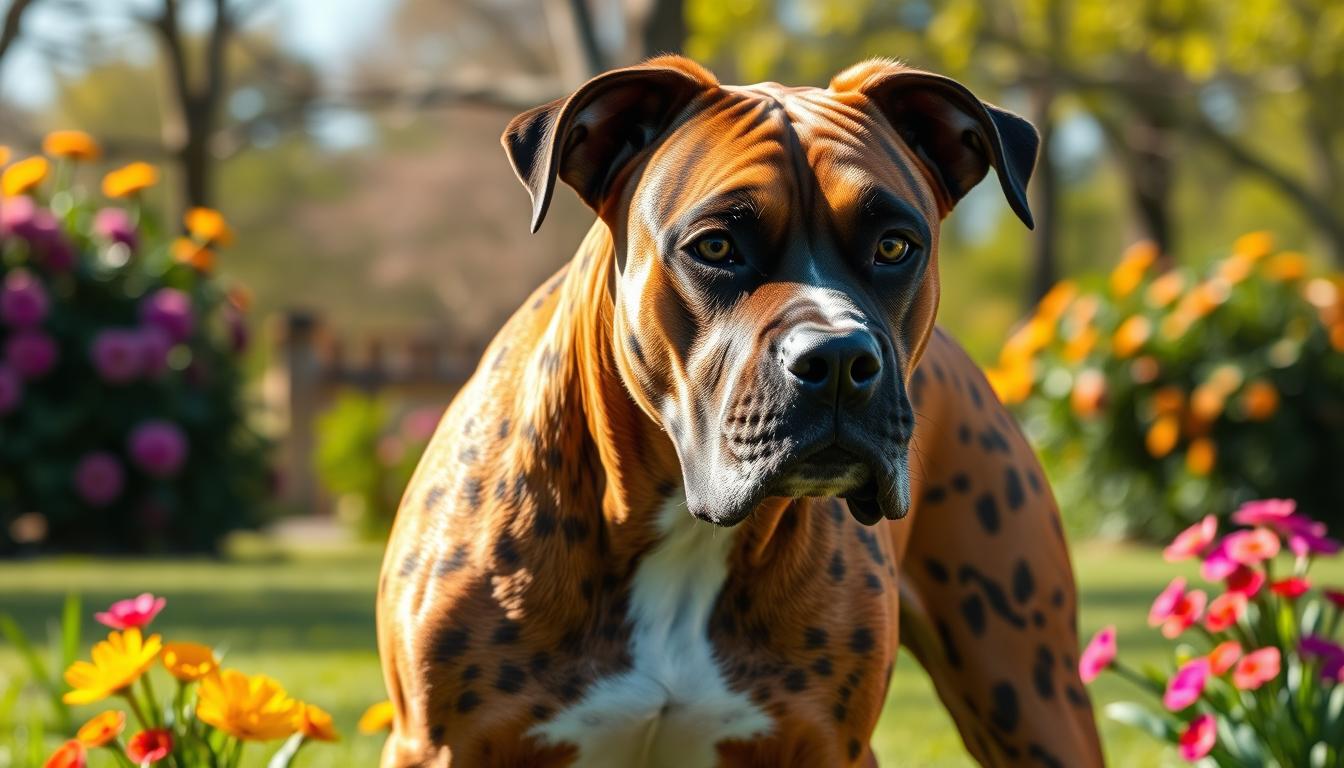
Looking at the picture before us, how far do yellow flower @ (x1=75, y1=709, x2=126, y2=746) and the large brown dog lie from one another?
668 mm

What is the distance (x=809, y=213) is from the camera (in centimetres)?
292

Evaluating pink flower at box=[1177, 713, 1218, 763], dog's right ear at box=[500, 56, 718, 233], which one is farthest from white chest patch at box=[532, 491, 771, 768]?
pink flower at box=[1177, 713, 1218, 763]

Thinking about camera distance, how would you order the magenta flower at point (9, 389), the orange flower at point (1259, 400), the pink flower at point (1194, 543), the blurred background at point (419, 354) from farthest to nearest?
the orange flower at point (1259, 400), the magenta flower at point (9, 389), the blurred background at point (419, 354), the pink flower at point (1194, 543)

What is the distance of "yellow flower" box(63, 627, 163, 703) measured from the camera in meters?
3.54

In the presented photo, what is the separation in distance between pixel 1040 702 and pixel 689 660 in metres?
1.14

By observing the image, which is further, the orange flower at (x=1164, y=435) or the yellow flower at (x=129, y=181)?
the orange flower at (x=1164, y=435)

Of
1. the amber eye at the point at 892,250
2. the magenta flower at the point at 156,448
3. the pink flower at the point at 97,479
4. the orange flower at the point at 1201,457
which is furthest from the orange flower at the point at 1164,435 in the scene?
the amber eye at the point at 892,250

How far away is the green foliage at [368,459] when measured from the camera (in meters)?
A: 14.9

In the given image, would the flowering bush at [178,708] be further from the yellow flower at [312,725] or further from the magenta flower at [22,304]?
the magenta flower at [22,304]

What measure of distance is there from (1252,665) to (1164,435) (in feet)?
27.5

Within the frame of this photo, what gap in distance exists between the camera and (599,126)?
10.6 ft

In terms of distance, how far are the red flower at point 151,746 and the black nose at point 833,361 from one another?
5.84 ft

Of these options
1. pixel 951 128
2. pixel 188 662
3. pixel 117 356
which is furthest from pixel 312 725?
pixel 117 356

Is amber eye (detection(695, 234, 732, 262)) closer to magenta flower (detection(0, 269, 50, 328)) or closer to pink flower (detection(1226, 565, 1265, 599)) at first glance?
pink flower (detection(1226, 565, 1265, 599))
